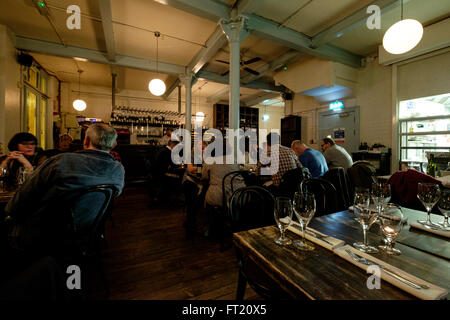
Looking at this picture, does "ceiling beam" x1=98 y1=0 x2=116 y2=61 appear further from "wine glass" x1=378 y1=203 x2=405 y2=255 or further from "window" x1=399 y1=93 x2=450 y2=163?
"window" x1=399 y1=93 x2=450 y2=163

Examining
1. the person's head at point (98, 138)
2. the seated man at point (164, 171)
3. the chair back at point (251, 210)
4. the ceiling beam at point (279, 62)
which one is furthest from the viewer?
the ceiling beam at point (279, 62)

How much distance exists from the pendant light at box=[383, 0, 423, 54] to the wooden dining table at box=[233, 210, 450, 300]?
3.11 metres

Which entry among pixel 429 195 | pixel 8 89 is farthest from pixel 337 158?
pixel 8 89

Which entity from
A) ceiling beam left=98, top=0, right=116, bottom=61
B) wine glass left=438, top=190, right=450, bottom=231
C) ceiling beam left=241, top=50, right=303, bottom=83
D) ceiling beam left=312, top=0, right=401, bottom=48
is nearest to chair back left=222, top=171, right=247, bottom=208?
wine glass left=438, top=190, right=450, bottom=231

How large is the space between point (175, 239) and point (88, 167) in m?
1.68

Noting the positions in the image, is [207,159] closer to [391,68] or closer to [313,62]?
[313,62]

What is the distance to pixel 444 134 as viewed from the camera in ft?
15.1

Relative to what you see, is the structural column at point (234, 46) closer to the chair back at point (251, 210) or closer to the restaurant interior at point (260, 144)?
the restaurant interior at point (260, 144)

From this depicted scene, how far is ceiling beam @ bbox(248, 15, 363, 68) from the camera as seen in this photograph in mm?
4108

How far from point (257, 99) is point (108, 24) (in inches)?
282

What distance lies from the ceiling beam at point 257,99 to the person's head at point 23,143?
8.17 meters

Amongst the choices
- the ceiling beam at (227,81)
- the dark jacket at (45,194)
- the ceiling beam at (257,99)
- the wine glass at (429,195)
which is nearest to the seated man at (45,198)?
the dark jacket at (45,194)

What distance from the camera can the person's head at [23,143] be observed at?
263 centimetres

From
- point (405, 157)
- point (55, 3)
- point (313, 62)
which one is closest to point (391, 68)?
point (313, 62)
